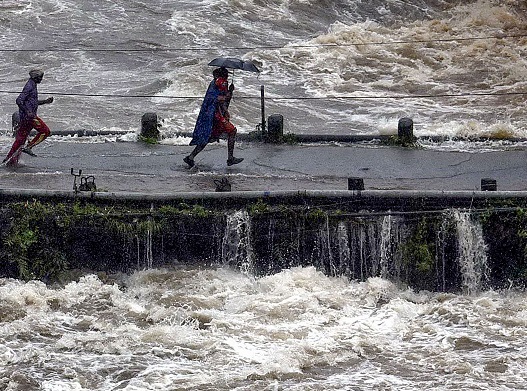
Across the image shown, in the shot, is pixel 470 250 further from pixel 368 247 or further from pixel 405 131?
pixel 405 131

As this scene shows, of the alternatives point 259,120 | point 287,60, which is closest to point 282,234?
point 259,120

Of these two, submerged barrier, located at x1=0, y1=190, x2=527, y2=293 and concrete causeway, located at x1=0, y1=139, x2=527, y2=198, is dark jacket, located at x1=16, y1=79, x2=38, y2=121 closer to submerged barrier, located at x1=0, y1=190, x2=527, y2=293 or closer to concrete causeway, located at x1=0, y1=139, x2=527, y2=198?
concrete causeway, located at x1=0, y1=139, x2=527, y2=198

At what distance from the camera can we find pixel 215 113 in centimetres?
1812

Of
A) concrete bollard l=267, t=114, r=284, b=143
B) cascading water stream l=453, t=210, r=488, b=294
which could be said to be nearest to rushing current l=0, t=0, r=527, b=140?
concrete bollard l=267, t=114, r=284, b=143

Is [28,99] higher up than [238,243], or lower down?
higher up

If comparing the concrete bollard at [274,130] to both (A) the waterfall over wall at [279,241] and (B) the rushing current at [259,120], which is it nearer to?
(B) the rushing current at [259,120]

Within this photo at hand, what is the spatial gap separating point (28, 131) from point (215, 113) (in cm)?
307

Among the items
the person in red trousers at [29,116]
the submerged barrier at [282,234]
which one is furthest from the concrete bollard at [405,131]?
the person in red trousers at [29,116]

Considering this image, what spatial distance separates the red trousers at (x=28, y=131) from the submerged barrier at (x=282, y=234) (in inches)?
81.6

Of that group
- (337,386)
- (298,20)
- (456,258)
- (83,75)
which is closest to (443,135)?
(456,258)

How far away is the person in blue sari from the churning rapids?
2589 millimetres

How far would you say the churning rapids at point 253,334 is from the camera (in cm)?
1377

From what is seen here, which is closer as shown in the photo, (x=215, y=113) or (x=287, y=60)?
(x=215, y=113)

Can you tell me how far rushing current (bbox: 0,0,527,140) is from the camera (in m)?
27.2
